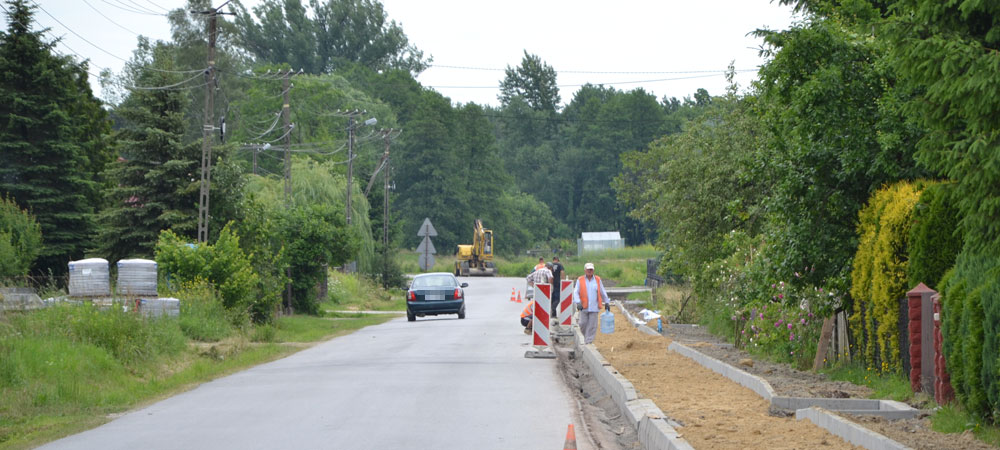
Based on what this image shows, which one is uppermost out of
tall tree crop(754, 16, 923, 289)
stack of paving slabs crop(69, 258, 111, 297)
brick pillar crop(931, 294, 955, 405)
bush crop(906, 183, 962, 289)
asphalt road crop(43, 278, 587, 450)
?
tall tree crop(754, 16, 923, 289)

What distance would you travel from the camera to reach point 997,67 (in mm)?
7551

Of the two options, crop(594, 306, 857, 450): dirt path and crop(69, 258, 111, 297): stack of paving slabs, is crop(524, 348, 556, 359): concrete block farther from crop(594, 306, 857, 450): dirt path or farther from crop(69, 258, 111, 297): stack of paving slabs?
crop(69, 258, 111, 297): stack of paving slabs

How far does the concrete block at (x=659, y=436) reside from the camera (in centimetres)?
880

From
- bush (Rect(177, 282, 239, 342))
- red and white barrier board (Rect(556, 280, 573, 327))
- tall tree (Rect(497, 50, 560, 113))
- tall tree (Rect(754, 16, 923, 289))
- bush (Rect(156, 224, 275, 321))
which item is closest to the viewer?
tall tree (Rect(754, 16, 923, 289))

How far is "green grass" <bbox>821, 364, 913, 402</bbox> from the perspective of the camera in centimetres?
1184

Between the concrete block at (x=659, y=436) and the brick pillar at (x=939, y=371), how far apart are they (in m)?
2.89

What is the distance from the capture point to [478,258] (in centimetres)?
8212

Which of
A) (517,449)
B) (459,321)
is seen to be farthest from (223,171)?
(517,449)

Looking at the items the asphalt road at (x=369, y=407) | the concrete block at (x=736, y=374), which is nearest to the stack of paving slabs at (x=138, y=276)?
the asphalt road at (x=369, y=407)

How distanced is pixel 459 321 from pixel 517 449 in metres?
22.7

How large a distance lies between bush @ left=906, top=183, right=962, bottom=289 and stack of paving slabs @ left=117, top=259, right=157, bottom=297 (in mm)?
16298

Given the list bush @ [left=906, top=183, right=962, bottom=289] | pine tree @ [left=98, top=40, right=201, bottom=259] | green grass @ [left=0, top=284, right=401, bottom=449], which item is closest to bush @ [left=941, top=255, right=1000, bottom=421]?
bush @ [left=906, top=183, right=962, bottom=289]

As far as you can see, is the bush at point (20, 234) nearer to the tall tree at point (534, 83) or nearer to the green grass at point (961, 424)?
the green grass at point (961, 424)

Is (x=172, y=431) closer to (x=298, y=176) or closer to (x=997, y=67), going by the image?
(x=997, y=67)
